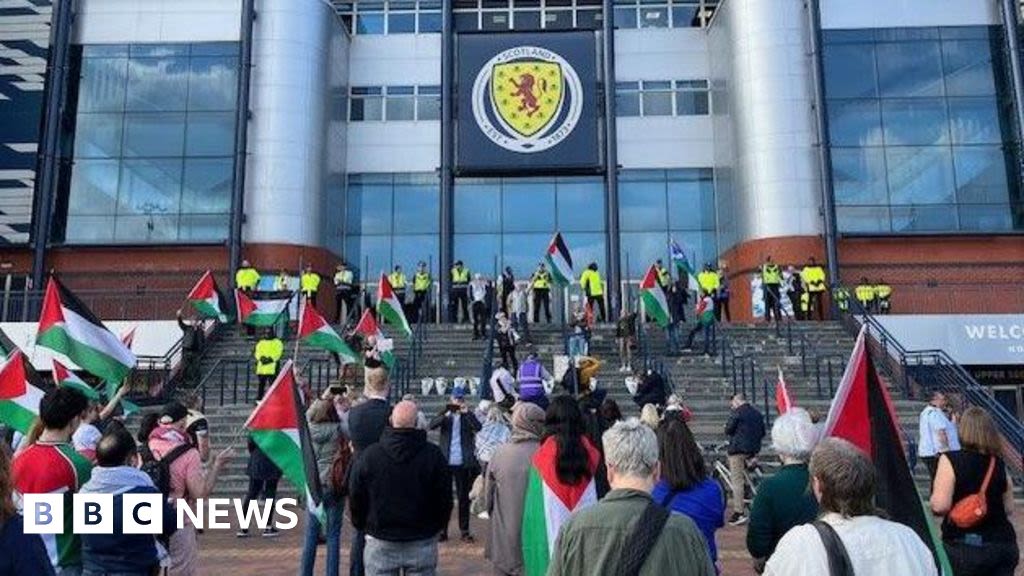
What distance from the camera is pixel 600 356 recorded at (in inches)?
821

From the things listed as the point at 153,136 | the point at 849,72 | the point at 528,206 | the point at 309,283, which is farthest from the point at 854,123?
the point at 153,136

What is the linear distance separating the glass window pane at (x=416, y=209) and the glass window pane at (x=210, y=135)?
19.5ft

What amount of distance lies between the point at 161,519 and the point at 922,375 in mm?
18639

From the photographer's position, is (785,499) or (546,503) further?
(546,503)

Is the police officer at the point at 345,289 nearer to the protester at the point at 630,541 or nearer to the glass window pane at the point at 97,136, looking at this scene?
the glass window pane at the point at 97,136

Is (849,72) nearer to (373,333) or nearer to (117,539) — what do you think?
(373,333)

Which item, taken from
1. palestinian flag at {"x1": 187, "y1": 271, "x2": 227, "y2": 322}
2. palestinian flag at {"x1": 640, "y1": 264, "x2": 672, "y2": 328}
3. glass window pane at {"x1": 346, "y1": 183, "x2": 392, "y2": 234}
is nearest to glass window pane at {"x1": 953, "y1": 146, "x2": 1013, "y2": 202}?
palestinian flag at {"x1": 640, "y1": 264, "x2": 672, "y2": 328}

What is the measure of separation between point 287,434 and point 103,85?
25.3 meters

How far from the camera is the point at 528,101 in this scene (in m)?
29.8

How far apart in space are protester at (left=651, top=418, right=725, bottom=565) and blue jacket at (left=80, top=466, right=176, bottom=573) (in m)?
2.72

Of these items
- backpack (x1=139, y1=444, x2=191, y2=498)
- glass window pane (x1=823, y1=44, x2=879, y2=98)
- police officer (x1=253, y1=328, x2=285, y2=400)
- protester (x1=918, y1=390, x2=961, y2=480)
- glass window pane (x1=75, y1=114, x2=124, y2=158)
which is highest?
glass window pane (x1=823, y1=44, x2=879, y2=98)

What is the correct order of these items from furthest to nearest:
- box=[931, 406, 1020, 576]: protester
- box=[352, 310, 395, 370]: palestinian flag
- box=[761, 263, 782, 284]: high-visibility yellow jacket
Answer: box=[761, 263, 782, 284]: high-visibility yellow jacket, box=[352, 310, 395, 370]: palestinian flag, box=[931, 406, 1020, 576]: protester

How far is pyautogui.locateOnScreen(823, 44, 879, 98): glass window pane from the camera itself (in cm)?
2683

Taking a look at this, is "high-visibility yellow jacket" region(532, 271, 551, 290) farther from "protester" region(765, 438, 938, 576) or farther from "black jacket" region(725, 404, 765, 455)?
"protester" region(765, 438, 938, 576)
